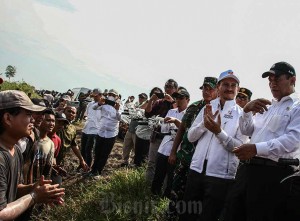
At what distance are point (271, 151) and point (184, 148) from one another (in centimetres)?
165

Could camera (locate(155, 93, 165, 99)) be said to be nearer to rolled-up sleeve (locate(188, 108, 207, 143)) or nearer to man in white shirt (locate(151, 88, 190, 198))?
man in white shirt (locate(151, 88, 190, 198))

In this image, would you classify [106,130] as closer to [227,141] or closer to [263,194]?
[227,141]

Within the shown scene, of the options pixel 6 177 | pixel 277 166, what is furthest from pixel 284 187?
pixel 6 177

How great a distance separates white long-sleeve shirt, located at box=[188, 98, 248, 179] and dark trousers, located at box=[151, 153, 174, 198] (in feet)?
4.08

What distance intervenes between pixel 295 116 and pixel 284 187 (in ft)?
2.39

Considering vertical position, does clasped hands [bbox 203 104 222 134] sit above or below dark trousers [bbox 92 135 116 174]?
above

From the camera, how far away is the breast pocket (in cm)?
324

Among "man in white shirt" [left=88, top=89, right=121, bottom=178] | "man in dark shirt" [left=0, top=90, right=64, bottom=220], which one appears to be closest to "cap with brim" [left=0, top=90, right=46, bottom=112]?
"man in dark shirt" [left=0, top=90, right=64, bottom=220]

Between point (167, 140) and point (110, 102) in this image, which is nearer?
point (167, 140)

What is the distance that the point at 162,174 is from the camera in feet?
17.8

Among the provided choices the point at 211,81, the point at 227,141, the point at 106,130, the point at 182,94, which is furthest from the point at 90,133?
the point at 227,141

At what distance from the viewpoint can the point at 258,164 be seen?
3.19 metres

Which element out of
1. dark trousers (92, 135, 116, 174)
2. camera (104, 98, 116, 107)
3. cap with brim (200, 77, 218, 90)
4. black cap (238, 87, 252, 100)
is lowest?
dark trousers (92, 135, 116, 174)

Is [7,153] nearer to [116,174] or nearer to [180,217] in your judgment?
[180,217]
